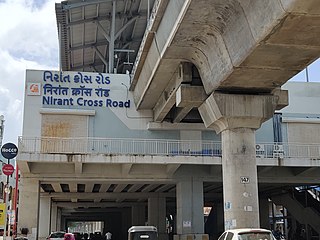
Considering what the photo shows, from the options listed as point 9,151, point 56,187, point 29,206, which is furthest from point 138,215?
point 9,151

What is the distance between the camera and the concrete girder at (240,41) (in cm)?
1373

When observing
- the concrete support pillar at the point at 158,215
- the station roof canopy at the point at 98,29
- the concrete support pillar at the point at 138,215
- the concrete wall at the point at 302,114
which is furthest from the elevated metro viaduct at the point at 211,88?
the concrete support pillar at the point at 138,215

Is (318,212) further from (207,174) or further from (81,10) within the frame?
(81,10)

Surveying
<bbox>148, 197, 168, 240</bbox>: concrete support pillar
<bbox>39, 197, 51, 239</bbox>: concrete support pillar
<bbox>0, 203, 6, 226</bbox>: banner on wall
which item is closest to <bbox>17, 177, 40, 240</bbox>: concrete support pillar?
<bbox>39, 197, 51, 239</bbox>: concrete support pillar

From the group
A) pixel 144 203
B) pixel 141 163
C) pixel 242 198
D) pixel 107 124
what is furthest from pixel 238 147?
pixel 144 203

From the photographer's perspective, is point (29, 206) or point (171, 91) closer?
point (171, 91)

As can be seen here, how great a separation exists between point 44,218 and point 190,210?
1167cm

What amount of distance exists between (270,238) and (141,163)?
14.2 meters

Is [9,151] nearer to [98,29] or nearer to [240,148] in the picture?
[240,148]

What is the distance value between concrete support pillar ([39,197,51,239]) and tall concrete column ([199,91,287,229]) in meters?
16.2

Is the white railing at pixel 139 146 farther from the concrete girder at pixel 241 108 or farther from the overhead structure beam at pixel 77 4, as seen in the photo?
the overhead structure beam at pixel 77 4

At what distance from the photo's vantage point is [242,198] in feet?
66.1

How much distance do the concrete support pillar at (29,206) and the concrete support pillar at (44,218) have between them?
11.5 ft

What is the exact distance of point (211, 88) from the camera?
808 inches
